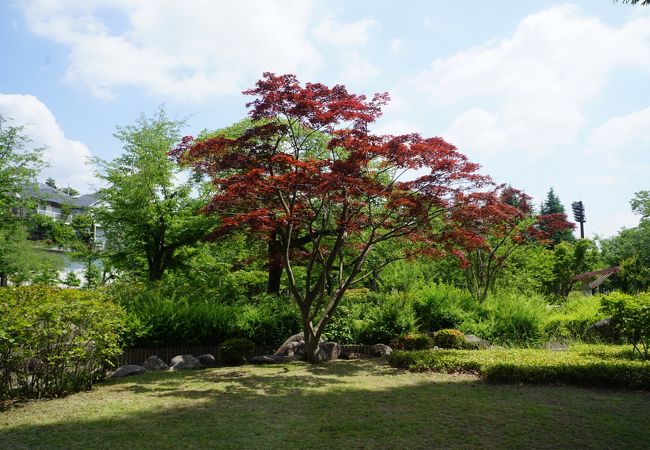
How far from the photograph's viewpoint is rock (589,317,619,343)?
11484 millimetres

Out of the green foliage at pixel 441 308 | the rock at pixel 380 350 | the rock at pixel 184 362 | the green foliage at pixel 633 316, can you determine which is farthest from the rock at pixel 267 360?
the green foliage at pixel 633 316

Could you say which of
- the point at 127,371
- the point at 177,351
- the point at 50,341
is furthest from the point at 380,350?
the point at 50,341

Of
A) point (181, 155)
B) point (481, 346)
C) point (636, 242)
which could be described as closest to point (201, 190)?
point (181, 155)

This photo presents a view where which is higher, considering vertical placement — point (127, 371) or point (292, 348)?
point (292, 348)

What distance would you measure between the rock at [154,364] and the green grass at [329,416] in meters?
1.14

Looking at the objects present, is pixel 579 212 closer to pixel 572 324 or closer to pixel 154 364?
pixel 572 324

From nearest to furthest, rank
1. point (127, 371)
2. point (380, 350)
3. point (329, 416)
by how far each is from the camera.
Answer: point (329, 416)
point (127, 371)
point (380, 350)

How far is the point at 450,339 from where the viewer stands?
10.7m

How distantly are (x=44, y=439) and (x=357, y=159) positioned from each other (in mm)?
6080

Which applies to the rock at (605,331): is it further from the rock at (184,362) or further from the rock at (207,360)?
the rock at (184,362)

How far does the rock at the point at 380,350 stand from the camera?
10570 millimetres

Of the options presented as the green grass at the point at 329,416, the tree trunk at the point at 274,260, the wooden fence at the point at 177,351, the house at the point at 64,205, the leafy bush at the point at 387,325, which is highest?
the house at the point at 64,205

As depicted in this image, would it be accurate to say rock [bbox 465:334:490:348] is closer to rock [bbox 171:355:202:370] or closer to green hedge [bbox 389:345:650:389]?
green hedge [bbox 389:345:650:389]

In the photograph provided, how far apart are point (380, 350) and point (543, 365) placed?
3.85 meters
